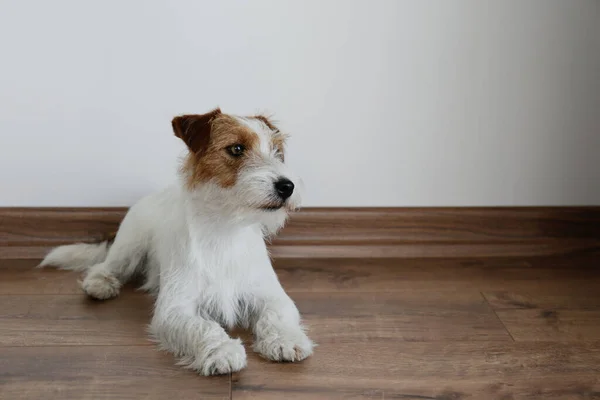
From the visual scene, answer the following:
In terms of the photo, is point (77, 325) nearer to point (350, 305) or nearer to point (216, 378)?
point (216, 378)

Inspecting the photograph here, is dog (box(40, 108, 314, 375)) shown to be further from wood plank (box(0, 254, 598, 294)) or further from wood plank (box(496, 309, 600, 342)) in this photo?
wood plank (box(496, 309, 600, 342))

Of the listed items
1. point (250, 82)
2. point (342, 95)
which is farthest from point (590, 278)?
point (250, 82)

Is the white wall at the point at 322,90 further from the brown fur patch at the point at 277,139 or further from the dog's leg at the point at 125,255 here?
the brown fur patch at the point at 277,139

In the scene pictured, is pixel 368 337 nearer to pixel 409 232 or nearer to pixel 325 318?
pixel 325 318

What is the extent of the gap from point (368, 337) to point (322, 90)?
0.90 meters

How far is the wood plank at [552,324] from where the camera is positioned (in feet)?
6.34

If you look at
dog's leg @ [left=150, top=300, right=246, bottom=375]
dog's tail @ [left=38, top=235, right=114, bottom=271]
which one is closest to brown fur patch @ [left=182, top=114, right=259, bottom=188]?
dog's leg @ [left=150, top=300, right=246, bottom=375]

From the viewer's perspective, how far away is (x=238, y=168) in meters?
1.82

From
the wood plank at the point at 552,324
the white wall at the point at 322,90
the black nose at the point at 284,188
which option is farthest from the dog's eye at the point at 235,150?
the wood plank at the point at 552,324

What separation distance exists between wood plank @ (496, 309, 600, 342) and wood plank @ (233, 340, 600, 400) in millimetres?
49

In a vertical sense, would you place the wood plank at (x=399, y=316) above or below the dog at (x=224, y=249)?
below

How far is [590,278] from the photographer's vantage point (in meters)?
2.39

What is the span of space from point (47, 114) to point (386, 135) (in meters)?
1.13

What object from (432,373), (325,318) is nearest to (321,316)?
(325,318)
